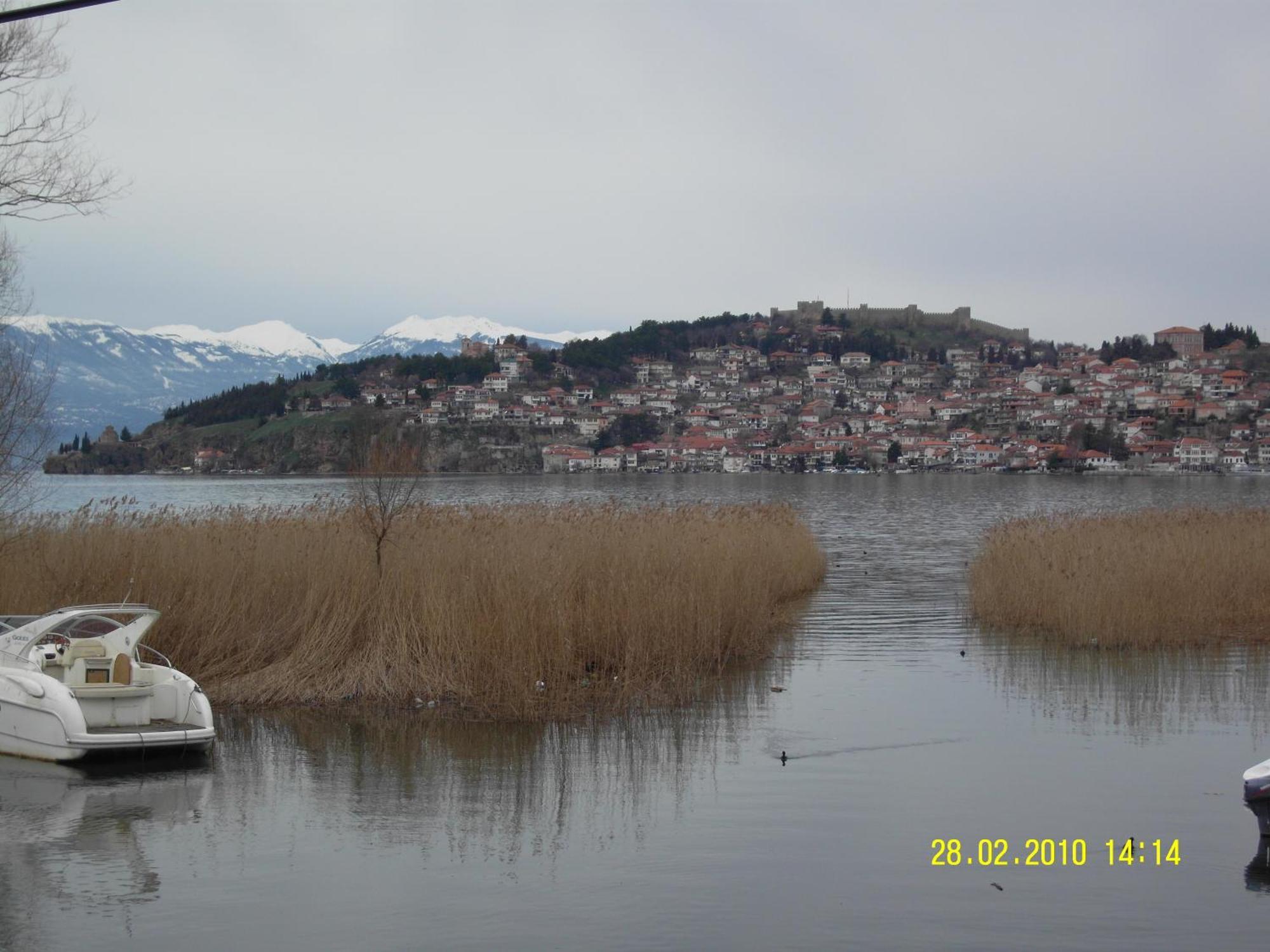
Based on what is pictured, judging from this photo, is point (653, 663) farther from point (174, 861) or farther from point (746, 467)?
point (746, 467)

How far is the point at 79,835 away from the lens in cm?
903

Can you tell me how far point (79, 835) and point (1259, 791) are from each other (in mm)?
8780

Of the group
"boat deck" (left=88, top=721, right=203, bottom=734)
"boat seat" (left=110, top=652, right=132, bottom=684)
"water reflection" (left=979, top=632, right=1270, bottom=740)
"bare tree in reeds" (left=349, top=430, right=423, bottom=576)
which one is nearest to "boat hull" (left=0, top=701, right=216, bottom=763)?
"boat deck" (left=88, top=721, right=203, bottom=734)

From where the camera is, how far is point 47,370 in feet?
55.4

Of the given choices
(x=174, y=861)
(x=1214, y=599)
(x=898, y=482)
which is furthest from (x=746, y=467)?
(x=174, y=861)

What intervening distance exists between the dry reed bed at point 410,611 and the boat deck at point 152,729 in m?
2.08

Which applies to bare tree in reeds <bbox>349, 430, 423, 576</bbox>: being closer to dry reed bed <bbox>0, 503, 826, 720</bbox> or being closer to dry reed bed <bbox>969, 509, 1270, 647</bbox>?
dry reed bed <bbox>0, 503, 826, 720</bbox>

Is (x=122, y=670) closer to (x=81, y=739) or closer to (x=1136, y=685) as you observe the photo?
(x=81, y=739)

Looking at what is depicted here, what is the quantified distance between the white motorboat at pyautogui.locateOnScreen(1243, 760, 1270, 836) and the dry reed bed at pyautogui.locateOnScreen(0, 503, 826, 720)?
648 cm

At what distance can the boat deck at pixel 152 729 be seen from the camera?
10820mm

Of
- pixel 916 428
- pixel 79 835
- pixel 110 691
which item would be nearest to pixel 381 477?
pixel 110 691

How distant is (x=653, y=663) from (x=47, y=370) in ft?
32.7
